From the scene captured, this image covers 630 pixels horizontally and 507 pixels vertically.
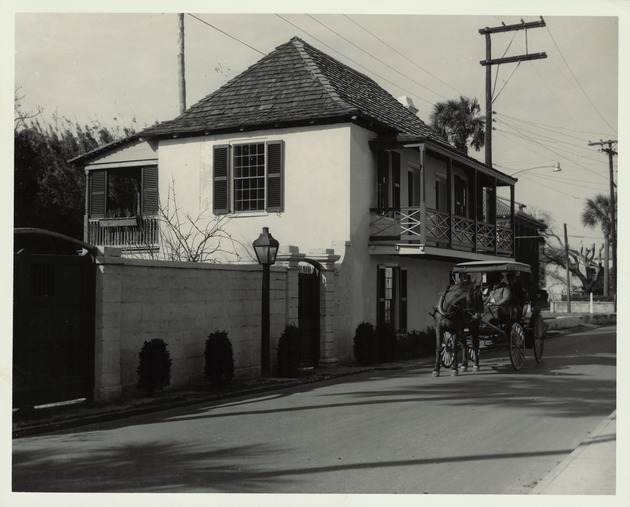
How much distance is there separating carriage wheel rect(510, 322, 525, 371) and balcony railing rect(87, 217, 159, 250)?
376 inches

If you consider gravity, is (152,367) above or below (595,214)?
below

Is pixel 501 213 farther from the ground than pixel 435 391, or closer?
farther from the ground

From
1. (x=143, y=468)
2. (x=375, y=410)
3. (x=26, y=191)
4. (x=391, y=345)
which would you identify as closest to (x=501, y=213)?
(x=391, y=345)

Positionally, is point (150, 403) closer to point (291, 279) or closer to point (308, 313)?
point (291, 279)

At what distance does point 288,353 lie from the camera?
626 inches

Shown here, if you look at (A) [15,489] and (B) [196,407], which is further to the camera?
(B) [196,407]

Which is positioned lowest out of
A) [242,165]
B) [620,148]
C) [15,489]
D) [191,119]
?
[15,489]

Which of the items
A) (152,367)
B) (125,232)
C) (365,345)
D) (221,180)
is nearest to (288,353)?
(365,345)

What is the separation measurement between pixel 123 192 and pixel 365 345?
1182cm

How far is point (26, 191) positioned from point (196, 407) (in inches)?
353

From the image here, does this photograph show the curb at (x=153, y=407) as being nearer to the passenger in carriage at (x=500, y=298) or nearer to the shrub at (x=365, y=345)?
the shrub at (x=365, y=345)

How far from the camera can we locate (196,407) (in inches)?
473

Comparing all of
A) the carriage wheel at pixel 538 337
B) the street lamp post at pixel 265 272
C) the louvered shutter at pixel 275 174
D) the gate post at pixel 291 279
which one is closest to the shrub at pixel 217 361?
the street lamp post at pixel 265 272

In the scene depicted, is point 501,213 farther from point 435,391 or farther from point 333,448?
point 333,448
